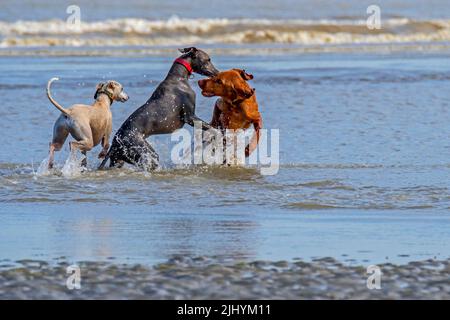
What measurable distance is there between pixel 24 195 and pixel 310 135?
4086 millimetres

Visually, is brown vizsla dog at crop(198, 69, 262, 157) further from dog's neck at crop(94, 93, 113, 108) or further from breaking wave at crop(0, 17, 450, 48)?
breaking wave at crop(0, 17, 450, 48)

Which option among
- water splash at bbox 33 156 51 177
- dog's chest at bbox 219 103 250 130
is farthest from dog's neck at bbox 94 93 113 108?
dog's chest at bbox 219 103 250 130

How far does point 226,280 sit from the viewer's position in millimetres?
5355

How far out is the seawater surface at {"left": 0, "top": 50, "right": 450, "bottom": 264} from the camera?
622cm

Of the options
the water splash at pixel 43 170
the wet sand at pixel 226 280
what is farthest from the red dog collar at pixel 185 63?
the wet sand at pixel 226 280

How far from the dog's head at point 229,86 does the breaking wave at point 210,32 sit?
1610cm

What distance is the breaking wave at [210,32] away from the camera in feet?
86.6

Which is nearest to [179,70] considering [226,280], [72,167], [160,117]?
[160,117]

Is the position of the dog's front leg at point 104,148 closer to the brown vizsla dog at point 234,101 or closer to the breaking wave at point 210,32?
the brown vizsla dog at point 234,101

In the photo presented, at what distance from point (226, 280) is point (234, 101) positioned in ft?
13.5

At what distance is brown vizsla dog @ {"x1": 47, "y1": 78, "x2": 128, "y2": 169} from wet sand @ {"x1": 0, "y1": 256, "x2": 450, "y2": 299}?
334 centimetres
